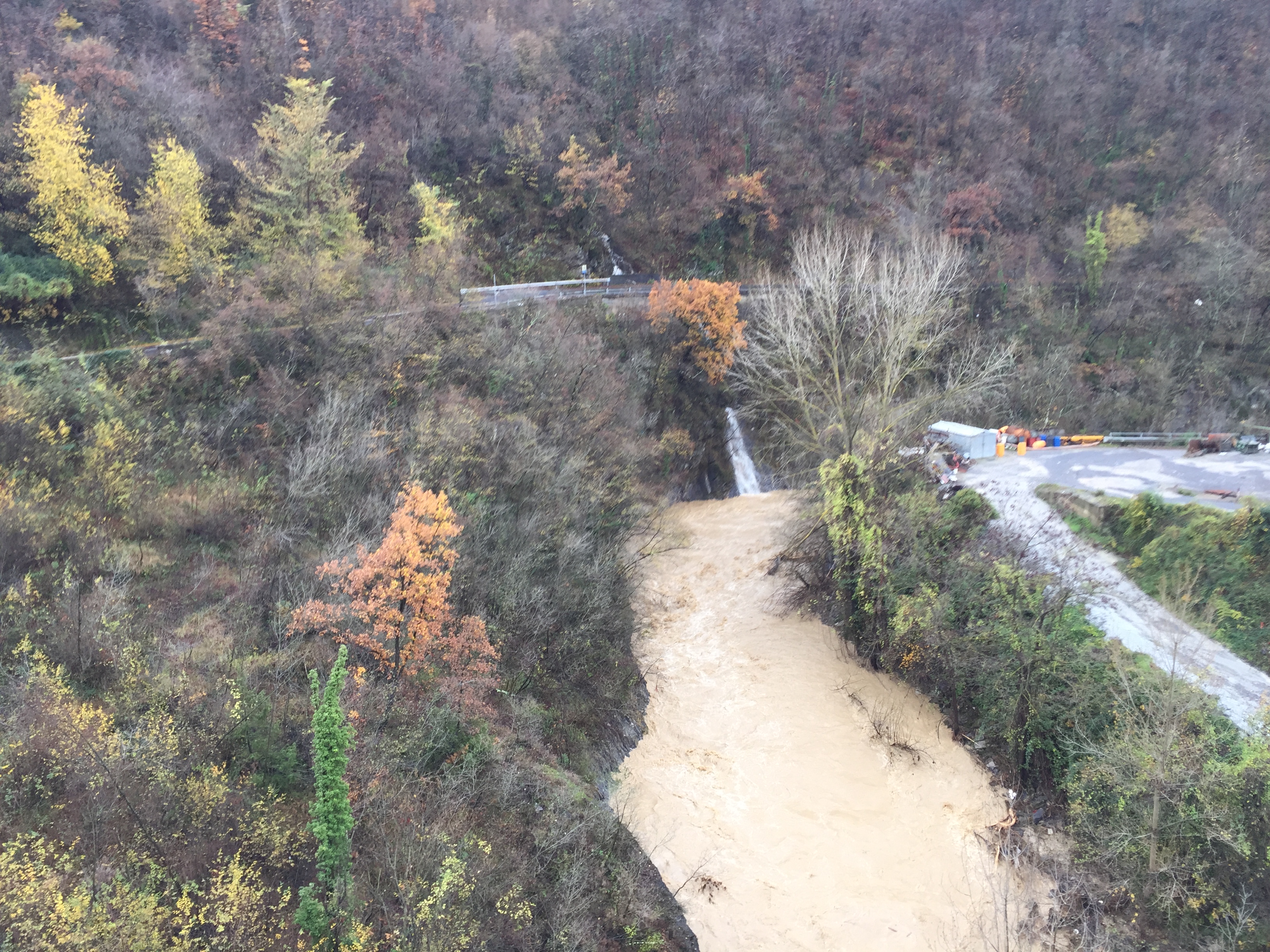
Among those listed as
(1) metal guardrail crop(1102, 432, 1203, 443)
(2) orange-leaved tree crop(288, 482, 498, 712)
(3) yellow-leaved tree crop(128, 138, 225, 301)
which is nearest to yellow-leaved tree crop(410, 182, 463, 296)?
(3) yellow-leaved tree crop(128, 138, 225, 301)

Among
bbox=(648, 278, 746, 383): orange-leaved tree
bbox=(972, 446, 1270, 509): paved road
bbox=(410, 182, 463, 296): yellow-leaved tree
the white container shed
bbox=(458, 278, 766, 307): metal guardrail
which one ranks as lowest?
bbox=(972, 446, 1270, 509): paved road

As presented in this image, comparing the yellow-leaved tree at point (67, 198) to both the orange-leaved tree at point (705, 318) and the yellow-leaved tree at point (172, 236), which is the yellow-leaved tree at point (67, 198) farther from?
the orange-leaved tree at point (705, 318)

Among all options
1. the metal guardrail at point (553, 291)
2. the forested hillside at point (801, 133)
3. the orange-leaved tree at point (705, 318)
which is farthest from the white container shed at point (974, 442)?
the metal guardrail at point (553, 291)

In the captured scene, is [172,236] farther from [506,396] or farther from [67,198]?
[506,396]

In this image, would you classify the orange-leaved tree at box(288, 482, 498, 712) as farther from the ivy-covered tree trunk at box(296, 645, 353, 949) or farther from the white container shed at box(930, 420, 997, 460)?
the white container shed at box(930, 420, 997, 460)

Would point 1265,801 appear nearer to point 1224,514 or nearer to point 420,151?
point 1224,514

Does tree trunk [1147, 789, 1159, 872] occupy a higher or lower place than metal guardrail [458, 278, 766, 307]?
lower

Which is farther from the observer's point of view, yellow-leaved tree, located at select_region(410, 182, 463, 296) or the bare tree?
yellow-leaved tree, located at select_region(410, 182, 463, 296)
